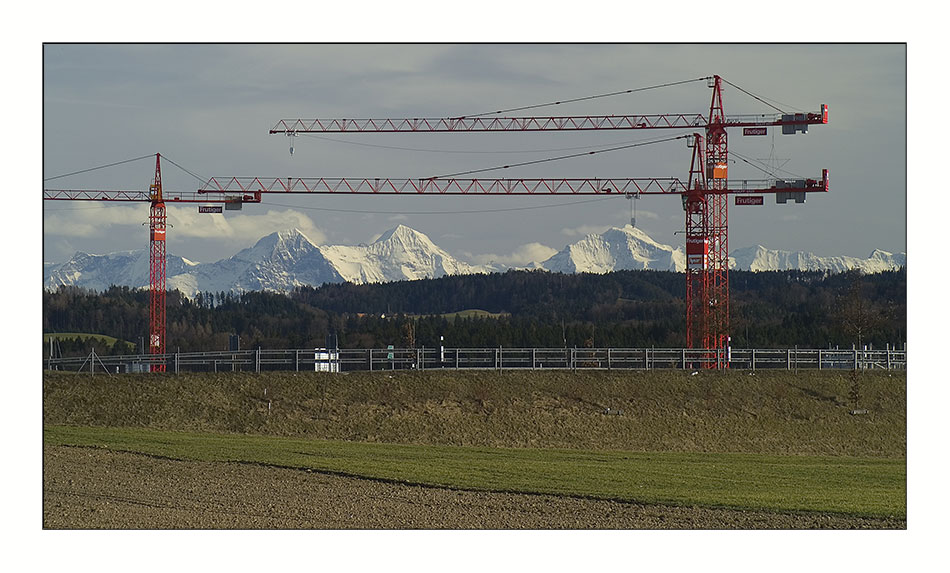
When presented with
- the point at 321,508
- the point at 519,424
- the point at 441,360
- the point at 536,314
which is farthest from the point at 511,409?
the point at 536,314

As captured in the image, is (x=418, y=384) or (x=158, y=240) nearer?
(x=418, y=384)

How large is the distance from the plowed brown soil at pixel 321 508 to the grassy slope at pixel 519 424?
3.41 meters

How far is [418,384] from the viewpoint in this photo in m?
47.7

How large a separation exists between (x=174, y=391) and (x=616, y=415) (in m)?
17.7

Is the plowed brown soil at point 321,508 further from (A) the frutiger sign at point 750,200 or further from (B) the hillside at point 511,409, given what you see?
(A) the frutiger sign at point 750,200

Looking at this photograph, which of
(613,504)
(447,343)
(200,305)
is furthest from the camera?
(200,305)

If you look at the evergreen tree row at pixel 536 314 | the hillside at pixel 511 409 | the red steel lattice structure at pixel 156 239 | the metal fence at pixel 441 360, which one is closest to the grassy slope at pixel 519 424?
the hillside at pixel 511 409

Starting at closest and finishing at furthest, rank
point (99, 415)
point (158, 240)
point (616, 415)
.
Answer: point (99, 415)
point (616, 415)
point (158, 240)

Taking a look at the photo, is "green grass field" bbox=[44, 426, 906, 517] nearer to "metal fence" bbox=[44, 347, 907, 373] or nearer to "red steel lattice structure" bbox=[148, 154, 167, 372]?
"metal fence" bbox=[44, 347, 907, 373]

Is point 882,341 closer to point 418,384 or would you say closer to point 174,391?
point 418,384

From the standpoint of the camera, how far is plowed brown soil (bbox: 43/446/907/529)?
886 inches

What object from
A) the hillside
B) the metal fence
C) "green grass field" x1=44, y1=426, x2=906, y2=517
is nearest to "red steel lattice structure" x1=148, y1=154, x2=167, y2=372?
the metal fence

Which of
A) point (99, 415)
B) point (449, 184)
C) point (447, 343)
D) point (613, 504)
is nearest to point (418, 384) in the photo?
point (99, 415)

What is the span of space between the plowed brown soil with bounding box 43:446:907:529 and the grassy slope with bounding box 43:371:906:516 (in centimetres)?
341
